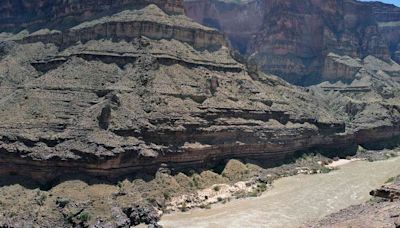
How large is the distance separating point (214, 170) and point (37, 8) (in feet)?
137

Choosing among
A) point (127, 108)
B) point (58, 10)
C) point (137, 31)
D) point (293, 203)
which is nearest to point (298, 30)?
point (58, 10)

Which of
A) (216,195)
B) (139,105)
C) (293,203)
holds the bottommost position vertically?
(216,195)

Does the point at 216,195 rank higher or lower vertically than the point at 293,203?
lower

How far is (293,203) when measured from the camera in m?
54.3

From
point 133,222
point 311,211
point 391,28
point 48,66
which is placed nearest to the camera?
point 133,222

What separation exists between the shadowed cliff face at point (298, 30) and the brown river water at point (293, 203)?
52007 mm

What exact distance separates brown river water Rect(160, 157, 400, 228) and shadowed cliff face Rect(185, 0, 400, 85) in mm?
52007

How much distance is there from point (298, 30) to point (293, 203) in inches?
2872

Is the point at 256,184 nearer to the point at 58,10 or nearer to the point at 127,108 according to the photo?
the point at 127,108

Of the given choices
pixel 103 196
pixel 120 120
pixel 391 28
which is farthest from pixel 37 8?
pixel 391 28

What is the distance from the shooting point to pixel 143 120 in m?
56.4

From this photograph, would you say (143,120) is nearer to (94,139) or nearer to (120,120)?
(120,120)

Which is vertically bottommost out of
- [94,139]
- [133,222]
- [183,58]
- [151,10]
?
[133,222]

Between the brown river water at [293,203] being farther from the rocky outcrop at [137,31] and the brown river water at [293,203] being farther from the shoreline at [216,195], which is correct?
the rocky outcrop at [137,31]
